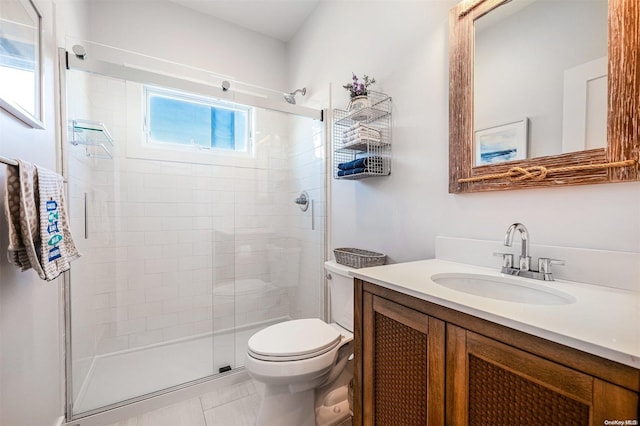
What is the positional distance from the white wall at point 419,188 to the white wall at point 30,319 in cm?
160

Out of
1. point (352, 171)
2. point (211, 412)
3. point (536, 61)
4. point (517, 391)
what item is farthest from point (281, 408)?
point (536, 61)

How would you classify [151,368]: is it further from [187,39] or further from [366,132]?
[187,39]

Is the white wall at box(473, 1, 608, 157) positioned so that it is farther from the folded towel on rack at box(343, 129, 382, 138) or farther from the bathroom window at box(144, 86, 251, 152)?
the bathroom window at box(144, 86, 251, 152)

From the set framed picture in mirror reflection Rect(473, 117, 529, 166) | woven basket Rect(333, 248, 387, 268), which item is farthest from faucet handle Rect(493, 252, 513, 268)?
woven basket Rect(333, 248, 387, 268)

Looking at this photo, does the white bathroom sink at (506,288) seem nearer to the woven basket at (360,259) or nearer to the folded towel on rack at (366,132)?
the woven basket at (360,259)

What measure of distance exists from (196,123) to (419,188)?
186 centimetres

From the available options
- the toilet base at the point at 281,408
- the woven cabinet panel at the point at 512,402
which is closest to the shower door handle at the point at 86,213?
the toilet base at the point at 281,408

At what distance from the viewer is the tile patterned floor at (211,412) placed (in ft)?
4.92

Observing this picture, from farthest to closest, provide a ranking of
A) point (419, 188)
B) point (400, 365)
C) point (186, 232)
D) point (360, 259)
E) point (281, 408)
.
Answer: point (186, 232)
point (360, 259)
point (419, 188)
point (281, 408)
point (400, 365)

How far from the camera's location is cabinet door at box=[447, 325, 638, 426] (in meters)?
0.49

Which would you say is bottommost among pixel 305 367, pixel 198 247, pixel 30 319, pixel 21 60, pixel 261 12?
pixel 305 367

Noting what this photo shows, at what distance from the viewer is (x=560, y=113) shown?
3.16 ft

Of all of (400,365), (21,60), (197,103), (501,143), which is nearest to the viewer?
(400,365)

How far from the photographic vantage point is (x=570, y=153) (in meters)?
0.92
